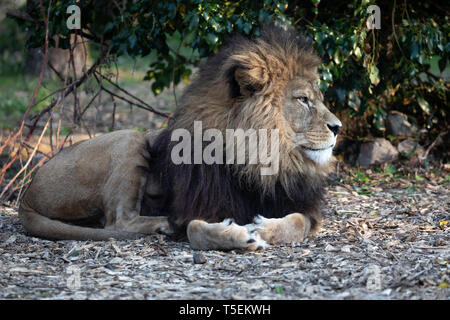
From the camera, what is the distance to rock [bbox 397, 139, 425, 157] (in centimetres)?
594

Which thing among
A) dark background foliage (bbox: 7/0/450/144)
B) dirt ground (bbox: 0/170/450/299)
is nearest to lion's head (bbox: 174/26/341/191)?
dirt ground (bbox: 0/170/450/299)

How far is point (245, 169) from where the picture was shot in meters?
3.73

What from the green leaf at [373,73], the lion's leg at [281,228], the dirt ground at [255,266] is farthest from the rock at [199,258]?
the green leaf at [373,73]

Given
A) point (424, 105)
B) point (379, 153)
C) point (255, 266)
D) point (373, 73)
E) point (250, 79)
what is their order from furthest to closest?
point (379, 153), point (424, 105), point (373, 73), point (250, 79), point (255, 266)

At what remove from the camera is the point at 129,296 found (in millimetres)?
2867

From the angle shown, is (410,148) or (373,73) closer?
(373,73)

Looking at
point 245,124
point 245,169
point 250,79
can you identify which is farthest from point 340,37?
point 245,169

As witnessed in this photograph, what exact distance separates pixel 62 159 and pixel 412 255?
7.98 ft

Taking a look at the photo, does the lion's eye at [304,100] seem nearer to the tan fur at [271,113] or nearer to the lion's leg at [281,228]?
the tan fur at [271,113]

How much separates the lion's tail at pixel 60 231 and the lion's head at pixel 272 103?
0.81 meters

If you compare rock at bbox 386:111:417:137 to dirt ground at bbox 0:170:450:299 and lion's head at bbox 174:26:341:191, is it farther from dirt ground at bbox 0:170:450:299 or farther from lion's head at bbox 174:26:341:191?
lion's head at bbox 174:26:341:191

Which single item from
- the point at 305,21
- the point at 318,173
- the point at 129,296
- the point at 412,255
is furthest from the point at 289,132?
the point at 305,21

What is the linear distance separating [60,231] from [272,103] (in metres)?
1.59

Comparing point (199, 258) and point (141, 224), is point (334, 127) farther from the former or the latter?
point (141, 224)
